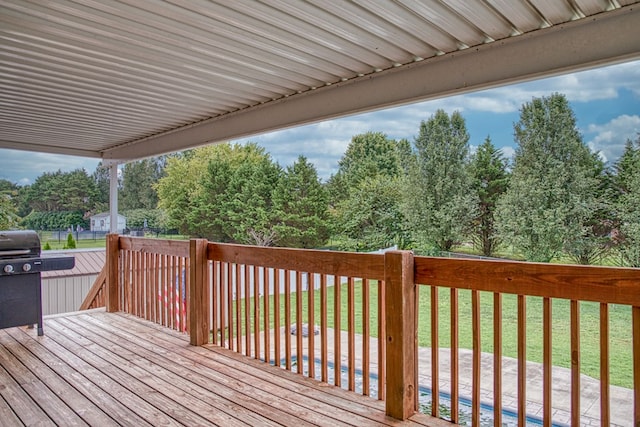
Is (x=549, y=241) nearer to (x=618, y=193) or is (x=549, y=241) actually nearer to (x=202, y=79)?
(x=618, y=193)

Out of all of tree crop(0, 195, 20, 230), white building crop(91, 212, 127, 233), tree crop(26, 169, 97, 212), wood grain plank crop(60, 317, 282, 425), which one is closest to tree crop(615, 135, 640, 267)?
wood grain plank crop(60, 317, 282, 425)

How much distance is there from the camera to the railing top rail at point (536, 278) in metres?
1.70

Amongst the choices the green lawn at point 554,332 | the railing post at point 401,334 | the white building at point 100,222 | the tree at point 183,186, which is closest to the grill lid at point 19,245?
the railing post at point 401,334

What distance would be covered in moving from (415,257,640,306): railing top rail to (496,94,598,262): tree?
641 inches

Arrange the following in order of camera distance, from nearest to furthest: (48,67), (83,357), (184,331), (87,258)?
(83,357) < (48,67) < (184,331) < (87,258)

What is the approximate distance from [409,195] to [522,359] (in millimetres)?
19580

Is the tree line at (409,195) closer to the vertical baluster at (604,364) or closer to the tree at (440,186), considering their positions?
the tree at (440,186)

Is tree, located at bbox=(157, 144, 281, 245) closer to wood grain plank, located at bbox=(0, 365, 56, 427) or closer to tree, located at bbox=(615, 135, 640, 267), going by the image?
tree, located at bbox=(615, 135, 640, 267)

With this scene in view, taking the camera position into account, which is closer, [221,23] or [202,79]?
[221,23]

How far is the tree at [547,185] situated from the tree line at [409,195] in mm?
40

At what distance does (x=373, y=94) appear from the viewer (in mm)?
3939

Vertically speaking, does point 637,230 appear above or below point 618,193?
below

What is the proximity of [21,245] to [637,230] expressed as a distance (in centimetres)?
1756

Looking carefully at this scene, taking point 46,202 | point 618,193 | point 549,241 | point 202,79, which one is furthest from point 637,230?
point 46,202
